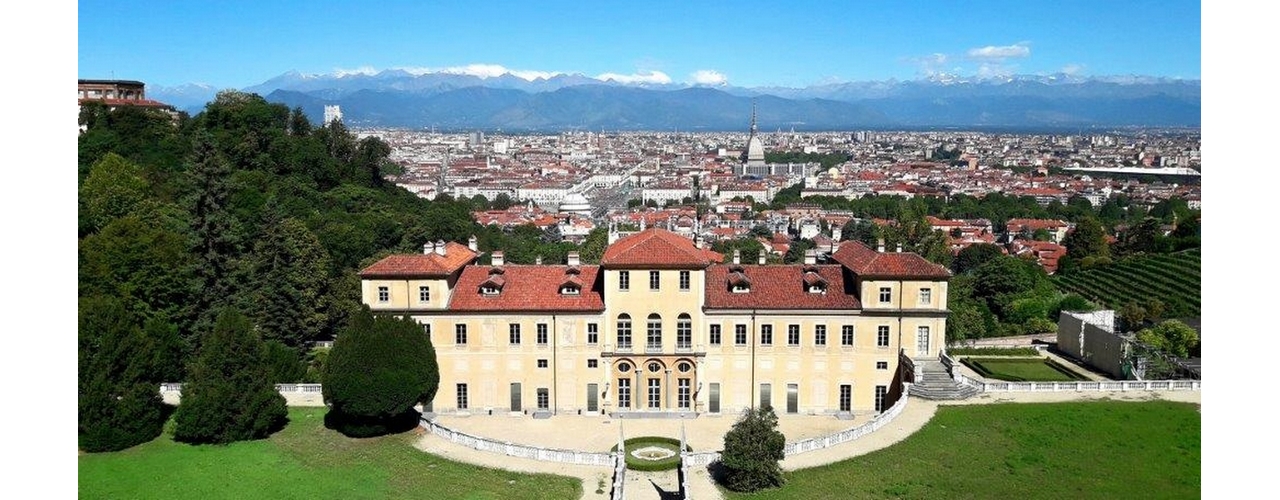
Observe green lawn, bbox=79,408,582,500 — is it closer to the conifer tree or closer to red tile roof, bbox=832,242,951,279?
the conifer tree

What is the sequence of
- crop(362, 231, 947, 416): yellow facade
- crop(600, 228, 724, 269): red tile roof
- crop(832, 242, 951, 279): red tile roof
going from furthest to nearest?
crop(362, 231, 947, 416): yellow facade, crop(832, 242, 951, 279): red tile roof, crop(600, 228, 724, 269): red tile roof

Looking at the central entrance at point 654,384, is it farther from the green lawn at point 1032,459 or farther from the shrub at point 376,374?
the green lawn at point 1032,459

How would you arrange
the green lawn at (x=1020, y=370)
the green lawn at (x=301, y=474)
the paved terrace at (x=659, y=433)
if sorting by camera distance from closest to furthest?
the green lawn at (x=301, y=474), the paved terrace at (x=659, y=433), the green lawn at (x=1020, y=370)

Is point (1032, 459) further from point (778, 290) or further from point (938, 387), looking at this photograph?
point (778, 290)

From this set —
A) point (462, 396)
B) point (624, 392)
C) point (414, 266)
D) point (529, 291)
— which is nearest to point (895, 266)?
point (624, 392)

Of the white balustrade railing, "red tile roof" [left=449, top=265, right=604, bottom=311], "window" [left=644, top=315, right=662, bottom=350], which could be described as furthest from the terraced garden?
the white balustrade railing

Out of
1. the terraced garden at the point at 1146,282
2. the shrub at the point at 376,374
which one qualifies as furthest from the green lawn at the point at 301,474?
the terraced garden at the point at 1146,282
